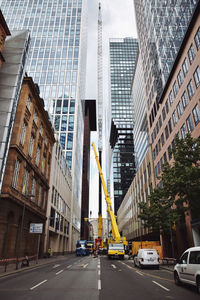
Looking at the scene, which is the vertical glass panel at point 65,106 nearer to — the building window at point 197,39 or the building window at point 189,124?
the building window at point 189,124

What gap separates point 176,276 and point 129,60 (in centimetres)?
16114

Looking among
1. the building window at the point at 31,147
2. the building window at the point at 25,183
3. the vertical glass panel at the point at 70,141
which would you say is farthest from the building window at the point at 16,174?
the vertical glass panel at the point at 70,141

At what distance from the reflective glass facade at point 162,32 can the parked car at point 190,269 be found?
3109 cm

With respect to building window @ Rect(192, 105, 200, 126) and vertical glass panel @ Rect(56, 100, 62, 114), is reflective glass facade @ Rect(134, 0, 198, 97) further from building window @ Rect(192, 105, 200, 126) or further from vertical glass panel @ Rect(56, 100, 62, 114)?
vertical glass panel @ Rect(56, 100, 62, 114)

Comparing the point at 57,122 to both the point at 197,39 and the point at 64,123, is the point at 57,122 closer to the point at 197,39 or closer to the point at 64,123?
the point at 64,123

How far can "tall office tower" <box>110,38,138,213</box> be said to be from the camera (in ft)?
422

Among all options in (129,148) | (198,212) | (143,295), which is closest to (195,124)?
(198,212)

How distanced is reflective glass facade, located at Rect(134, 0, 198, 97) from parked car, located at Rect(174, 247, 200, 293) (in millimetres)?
31092

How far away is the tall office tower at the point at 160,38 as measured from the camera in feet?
117

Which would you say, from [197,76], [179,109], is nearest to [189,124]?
[179,109]

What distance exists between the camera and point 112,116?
138 m

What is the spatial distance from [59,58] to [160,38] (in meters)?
60.0

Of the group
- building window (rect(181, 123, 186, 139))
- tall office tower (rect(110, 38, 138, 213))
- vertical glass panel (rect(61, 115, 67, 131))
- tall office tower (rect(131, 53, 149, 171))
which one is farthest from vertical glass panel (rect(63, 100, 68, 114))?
building window (rect(181, 123, 186, 139))

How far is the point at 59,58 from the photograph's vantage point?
95062mm
